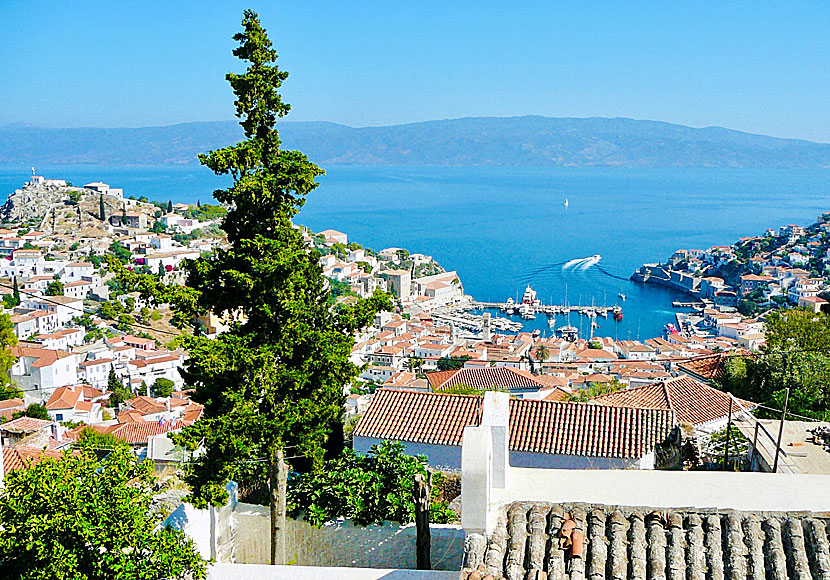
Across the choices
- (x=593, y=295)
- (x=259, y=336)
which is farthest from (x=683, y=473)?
(x=593, y=295)

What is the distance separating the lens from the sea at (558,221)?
66.4 metres

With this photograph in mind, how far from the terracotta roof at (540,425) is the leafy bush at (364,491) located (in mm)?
1937

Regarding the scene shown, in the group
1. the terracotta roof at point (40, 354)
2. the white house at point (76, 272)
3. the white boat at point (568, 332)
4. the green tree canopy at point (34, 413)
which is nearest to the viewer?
the green tree canopy at point (34, 413)

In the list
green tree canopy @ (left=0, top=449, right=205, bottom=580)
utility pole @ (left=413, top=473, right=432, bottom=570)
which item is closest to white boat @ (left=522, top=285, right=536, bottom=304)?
utility pole @ (left=413, top=473, right=432, bottom=570)

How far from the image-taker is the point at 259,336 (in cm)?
384

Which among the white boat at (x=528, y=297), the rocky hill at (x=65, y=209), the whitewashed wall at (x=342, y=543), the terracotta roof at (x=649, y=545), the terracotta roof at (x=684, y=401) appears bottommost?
the white boat at (x=528, y=297)

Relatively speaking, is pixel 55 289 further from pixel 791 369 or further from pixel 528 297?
pixel 791 369

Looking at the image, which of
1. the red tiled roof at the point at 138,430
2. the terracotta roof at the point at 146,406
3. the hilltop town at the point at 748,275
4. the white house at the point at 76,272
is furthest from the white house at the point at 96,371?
the hilltop town at the point at 748,275

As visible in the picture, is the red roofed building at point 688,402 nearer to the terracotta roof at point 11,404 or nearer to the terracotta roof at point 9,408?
the terracotta roof at point 9,408

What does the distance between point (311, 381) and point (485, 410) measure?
3.87 ft

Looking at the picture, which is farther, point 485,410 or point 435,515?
point 435,515

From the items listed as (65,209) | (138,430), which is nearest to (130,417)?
(138,430)

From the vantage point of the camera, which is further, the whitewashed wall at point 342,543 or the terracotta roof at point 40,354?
the terracotta roof at point 40,354

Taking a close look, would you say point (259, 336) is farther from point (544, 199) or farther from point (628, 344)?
point (544, 199)
